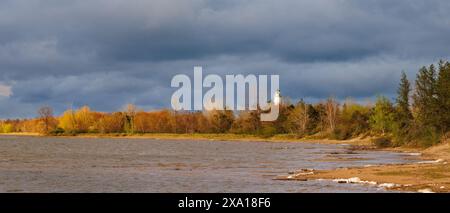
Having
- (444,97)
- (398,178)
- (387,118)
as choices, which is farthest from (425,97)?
(398,178)

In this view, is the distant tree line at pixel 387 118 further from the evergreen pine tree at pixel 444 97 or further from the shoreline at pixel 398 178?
the shoreline at pixel 398 178

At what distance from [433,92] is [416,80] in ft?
17.0

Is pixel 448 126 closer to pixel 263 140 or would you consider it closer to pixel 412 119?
pixel 412 119

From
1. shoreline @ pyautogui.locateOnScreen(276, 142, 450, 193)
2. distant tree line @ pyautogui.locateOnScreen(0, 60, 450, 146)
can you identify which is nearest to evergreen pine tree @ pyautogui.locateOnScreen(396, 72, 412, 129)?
distant tree line @ pyautogui.locateOnScreen(0, 60, 450, 146)

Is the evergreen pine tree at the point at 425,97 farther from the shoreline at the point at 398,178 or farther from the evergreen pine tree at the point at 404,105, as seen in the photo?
the shoreline at the point at 398,178

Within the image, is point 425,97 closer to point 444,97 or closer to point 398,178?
point 444,97

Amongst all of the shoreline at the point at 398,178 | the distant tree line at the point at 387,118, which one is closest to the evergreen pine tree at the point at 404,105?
the distant tree line at the point at 387,118

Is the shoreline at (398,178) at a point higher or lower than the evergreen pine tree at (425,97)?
lower

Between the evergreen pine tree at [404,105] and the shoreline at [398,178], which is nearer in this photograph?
the shoreline at [398,178]

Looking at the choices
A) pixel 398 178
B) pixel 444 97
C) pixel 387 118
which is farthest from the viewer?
pixel 387 118

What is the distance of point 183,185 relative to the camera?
Answer: 42812mm
